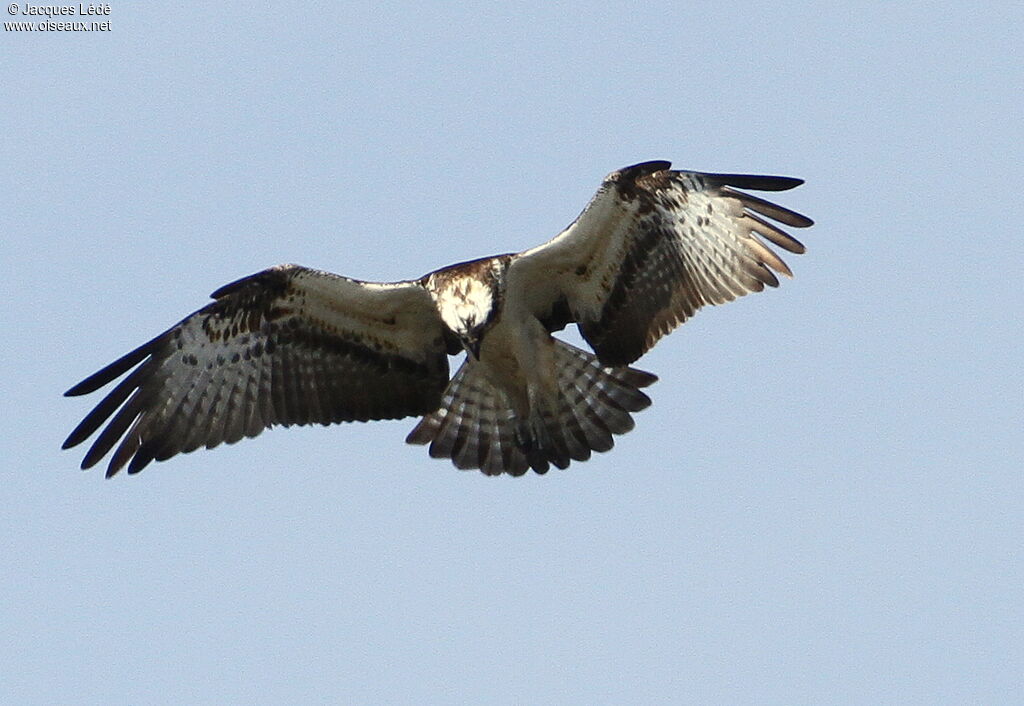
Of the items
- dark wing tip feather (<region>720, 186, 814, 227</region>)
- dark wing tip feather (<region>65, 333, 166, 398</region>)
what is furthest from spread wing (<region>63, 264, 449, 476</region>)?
dark wing tip feather (<region>720, 186, 814, 227</region>)

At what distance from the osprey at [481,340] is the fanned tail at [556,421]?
0.4 inches

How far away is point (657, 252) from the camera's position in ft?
45.1

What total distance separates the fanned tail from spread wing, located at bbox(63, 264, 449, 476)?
1.49ft

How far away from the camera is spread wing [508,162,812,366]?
13484 millimetres

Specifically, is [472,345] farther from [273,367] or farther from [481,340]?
[273,367]

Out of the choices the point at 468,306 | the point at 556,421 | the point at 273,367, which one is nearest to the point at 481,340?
the point at 468,306

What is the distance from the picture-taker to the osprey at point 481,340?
1359 centimetres

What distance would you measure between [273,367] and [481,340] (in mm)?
1748

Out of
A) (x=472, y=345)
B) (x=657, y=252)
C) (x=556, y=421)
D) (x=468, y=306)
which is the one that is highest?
(x=657, y=252)

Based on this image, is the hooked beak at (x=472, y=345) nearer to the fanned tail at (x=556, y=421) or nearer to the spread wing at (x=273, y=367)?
the spread wing at (x=273, y=367)

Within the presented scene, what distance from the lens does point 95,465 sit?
A: 14.0m

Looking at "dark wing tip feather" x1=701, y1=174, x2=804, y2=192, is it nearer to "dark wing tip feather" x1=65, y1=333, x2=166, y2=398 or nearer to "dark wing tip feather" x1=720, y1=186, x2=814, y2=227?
"dark wing tip feather" x1=720, y1=186, x2=814, y2=227

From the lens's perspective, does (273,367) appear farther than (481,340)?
Yes

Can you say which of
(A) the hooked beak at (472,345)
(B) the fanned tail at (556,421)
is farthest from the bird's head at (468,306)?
(B) the fanned tail at (556,421)
